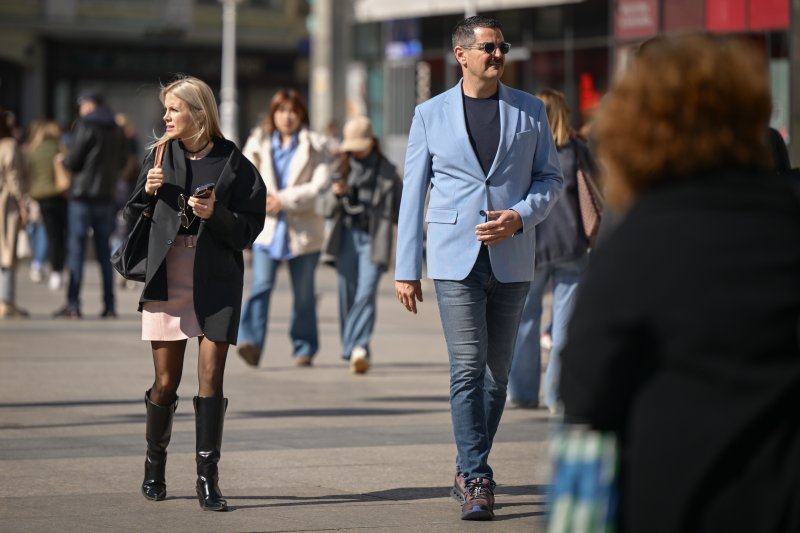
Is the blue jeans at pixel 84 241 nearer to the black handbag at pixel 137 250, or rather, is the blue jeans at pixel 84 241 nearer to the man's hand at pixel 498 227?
the black handbag at pixel 137 250

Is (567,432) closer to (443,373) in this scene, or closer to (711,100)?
(711,100)

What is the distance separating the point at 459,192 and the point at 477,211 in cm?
11

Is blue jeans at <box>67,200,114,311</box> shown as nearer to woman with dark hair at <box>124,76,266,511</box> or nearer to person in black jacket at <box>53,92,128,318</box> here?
person in black jacket at <box>53,92,128,318</box>

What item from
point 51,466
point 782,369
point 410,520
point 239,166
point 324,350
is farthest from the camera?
point 324,350

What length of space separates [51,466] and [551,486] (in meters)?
4.88

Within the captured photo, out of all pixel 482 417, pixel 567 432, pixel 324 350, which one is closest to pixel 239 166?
pixel 482 417

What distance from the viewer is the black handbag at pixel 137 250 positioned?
6793mm

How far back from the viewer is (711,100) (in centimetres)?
307

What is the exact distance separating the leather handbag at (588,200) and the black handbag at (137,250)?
3.62m

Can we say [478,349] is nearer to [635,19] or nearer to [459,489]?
[459,489]

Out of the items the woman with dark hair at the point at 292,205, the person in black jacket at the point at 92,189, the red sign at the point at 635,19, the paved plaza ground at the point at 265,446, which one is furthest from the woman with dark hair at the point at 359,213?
the red sign at the point at 635,19

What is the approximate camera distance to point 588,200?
32.1ft

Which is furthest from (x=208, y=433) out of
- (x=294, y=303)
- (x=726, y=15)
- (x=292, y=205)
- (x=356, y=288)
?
(x=726, y=15)

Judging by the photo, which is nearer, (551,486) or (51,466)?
(551,486)
